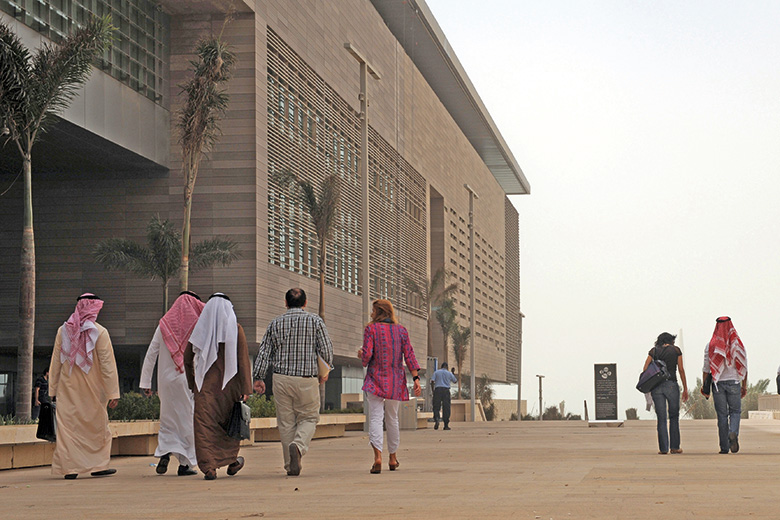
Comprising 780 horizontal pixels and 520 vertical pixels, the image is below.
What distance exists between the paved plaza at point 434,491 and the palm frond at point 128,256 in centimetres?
1897

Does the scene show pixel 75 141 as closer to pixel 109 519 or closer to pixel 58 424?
pixel 58 424

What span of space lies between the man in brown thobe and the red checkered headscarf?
445 mm

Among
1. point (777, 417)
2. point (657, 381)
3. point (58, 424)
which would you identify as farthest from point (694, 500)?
point (777, 417)

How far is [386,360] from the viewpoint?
1251 cm

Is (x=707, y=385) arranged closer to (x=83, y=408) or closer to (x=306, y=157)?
(x=83, y=408)

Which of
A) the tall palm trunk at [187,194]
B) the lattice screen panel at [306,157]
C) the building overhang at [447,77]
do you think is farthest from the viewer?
the building overhang at [447,77]

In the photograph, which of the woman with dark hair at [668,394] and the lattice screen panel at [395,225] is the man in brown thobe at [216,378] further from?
the lattice screen panel at [395,225]

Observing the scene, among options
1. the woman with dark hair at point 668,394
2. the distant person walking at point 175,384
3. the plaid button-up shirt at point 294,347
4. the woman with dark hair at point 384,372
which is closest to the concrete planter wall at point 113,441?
the distant person walking at point 175,384

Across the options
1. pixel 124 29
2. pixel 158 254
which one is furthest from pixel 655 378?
pixel 124 29

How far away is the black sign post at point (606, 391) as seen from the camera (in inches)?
1604

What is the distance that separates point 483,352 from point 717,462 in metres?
82.8

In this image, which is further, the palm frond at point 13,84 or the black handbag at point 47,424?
the palm frond at point 13,84

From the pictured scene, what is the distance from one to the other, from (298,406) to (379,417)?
0.98m

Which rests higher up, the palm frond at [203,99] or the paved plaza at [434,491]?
the palm frond at [203,99]
